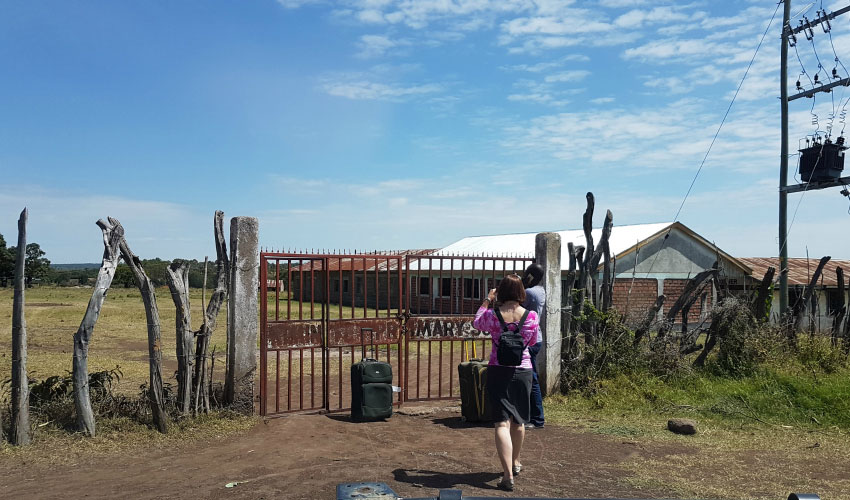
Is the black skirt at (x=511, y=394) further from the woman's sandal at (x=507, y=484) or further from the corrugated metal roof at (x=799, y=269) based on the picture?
the corrugated metal roof at (x=799, y=269)

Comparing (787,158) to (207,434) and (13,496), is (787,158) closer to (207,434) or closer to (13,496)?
(207,434)

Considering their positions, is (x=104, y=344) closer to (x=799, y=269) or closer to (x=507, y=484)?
(x=507, y=484)

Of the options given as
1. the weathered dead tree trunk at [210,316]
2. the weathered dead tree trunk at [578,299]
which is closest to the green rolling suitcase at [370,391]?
the weathered dead tree trunk at [210,316]

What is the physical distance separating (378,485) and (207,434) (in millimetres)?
5664

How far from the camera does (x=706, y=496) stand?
5430mm

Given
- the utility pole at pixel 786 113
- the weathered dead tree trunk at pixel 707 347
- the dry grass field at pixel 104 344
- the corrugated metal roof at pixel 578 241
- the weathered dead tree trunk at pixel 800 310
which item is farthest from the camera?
the corrugated metal roof at pixel 578 241

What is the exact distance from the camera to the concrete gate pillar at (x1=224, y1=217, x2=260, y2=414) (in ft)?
25.1

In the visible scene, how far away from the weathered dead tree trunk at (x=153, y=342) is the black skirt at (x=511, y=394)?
3.73 m

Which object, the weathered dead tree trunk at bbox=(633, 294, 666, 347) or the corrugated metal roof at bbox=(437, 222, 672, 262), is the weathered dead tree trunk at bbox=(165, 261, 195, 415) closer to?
the weathered dead tree trunk at bbox=(633, 294, 666, 347)

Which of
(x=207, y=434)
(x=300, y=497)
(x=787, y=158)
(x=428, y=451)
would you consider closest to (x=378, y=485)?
(x=300, y=497)

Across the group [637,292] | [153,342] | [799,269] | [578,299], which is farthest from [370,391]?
[799,269]

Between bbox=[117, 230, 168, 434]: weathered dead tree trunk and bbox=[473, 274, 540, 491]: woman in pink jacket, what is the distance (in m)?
3.66

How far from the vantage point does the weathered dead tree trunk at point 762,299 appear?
11.1 metres

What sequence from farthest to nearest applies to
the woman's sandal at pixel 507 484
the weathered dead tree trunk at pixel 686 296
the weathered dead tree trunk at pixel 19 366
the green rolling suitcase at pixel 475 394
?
the weathered dead tree trunk at pixel 686 296
the green rolling suitcase at pixel 475 394
the weathered dead tree trunk at pixel 19 366
the woman's sandal at pixel 507 484
